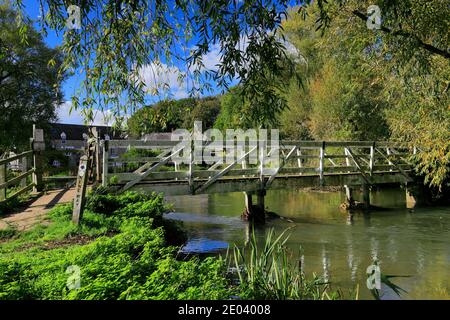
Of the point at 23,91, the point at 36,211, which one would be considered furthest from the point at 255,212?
the point at 23,91

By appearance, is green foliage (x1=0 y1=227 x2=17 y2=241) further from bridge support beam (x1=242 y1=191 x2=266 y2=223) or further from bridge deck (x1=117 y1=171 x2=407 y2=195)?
bridge support beam (x1=242 y1=191 x2=266 y2=223)

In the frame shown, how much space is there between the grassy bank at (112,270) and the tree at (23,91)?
20.6m

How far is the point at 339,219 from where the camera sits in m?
14.5

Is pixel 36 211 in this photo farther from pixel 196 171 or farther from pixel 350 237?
pixel 350 237

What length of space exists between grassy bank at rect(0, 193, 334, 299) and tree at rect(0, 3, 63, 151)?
20.6 m

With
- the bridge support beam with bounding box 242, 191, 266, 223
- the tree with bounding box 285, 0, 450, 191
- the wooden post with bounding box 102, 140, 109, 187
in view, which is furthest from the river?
the wooden post with bounding box 102, 140, 109, 187

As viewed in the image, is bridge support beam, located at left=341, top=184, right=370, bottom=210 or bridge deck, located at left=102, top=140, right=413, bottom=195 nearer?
bridge deck, located at left=102, top=140, right=413, bottom=195

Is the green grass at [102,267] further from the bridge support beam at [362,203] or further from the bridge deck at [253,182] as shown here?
the bridge support beam at [362,203]

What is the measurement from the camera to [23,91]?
1051 inches

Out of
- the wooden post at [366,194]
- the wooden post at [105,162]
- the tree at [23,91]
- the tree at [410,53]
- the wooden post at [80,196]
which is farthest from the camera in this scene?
the tree at [23,91]

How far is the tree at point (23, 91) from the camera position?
25.5m

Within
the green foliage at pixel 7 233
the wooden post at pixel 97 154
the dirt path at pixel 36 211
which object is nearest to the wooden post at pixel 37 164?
the dirt path at pixel 36 211

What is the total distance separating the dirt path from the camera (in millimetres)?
7836

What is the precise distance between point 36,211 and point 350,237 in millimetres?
7656
